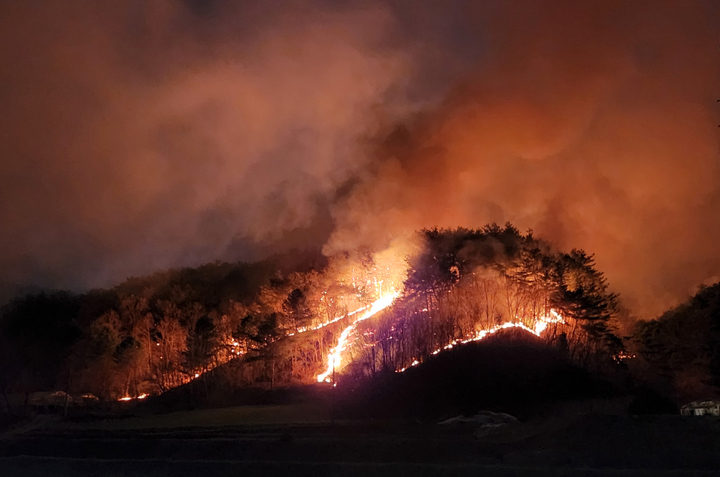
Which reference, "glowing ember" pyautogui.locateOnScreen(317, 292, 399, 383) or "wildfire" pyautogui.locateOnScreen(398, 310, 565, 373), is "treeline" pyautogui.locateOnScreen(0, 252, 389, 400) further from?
"wildfire" pyautogui.locateOnScreen(398, 310, 565, 373)

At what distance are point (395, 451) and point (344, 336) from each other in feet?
74.4

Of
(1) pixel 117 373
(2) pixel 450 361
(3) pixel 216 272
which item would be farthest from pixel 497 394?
(3) pixel 216 272

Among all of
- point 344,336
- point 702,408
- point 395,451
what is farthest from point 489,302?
point 395,451

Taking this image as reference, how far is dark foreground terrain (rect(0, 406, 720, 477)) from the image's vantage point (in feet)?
34.9

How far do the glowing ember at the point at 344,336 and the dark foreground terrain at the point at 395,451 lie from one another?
12.8 m

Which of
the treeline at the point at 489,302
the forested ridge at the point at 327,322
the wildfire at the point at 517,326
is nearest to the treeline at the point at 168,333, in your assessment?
the forested ridge at the point at 327,322

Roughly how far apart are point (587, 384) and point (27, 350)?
2940cm

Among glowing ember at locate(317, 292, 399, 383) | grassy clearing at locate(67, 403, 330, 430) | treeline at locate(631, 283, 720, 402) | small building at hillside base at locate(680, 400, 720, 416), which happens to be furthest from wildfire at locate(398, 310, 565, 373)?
small building at hillside base at locate(680, 400, 720, 416)

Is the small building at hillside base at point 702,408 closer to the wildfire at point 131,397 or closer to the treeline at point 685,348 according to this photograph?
the treeline at point 685,348

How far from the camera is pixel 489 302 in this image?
3516 centimetres

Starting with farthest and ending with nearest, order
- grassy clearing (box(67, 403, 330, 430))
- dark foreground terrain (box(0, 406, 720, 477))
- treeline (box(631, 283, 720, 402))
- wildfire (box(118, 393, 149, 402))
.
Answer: wildfire (box(118, 393, 149, 402)), treeline (box(631, 283, 720, 402)), grassy clearing (box(67, 403, 330, 430)), dark foreground terrain (box(0, 406, 720, 477))

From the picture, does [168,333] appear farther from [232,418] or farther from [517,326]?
[517,326]

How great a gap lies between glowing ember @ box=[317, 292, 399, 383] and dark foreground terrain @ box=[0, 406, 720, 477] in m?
12.8

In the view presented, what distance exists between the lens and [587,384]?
25.0m
